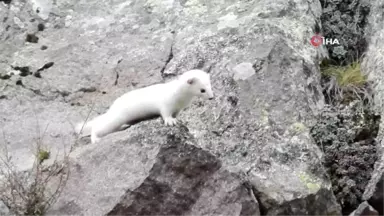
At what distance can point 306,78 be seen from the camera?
495 cm

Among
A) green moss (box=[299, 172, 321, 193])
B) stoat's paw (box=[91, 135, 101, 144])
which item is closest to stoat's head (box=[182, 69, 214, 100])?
stoat's paw (box=[91, 135, 101, 144])

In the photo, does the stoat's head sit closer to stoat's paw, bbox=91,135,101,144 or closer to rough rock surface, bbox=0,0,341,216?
rough rock surface, bbox=0,0,341,216

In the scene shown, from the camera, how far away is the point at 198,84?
397cm

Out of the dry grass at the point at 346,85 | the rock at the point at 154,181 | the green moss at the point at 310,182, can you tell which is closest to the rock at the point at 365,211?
the green moss at the point at 310,182

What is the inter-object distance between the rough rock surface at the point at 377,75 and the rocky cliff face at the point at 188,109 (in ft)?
0.11

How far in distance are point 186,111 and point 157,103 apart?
2.56 feet

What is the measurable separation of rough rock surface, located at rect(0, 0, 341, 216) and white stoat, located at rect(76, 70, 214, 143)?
0.42 feet

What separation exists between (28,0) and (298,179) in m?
2.94

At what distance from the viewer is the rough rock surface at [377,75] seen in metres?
4.26

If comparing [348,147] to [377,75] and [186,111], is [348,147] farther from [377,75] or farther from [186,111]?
[186,111]

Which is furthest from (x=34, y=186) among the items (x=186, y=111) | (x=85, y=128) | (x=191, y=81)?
(x=186, y=111)

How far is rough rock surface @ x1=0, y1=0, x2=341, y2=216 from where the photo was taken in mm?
3932

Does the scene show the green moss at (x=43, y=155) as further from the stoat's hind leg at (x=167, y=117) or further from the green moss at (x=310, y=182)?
the green moss at (x=310, y=182)

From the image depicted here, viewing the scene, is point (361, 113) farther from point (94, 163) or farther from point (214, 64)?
point (94, 163)
